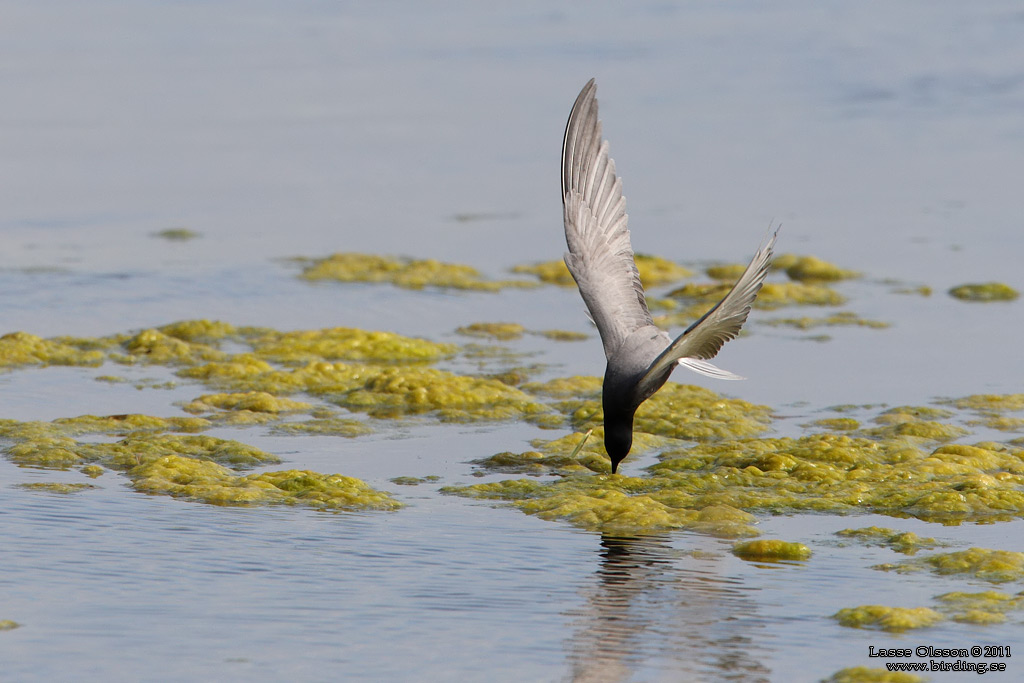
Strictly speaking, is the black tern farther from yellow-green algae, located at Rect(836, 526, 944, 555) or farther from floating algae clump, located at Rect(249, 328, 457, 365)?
floating algae clump, located at Rect(249, 328, 457, 365)

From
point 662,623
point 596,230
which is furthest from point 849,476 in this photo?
point 662,623

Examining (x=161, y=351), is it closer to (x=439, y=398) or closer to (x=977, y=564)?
(x=439, y=398)

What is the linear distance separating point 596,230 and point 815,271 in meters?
5.80

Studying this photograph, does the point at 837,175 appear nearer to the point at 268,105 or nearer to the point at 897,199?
the point at 897,199

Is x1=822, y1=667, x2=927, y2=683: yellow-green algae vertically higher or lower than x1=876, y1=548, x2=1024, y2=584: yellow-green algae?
lower

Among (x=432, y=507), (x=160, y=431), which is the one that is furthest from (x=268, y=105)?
(x=432, y=507)

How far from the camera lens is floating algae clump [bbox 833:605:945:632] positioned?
19.5ft

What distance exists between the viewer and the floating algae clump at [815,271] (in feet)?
44.5

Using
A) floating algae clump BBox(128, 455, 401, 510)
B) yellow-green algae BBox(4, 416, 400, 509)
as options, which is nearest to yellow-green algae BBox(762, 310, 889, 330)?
yellow-green algae BBox(4, 416, 400, 509)

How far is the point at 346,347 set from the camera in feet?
36.8

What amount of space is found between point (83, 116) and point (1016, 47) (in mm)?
16834

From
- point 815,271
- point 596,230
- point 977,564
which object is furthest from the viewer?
point 815,271

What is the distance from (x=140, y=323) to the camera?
39.0 ft

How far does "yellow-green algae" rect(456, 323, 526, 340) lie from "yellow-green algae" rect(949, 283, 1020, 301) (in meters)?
3.71
